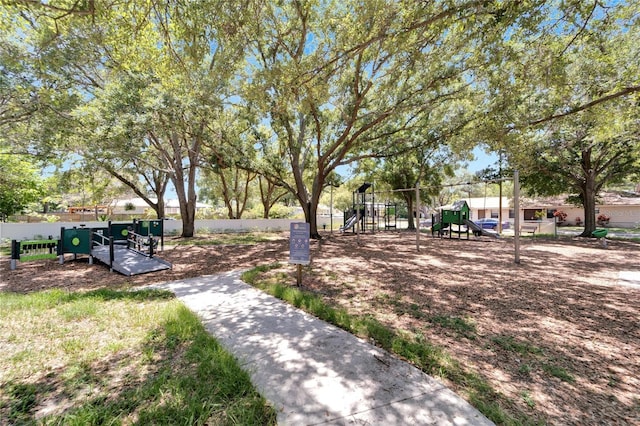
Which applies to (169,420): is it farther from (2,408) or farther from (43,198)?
(43,198)

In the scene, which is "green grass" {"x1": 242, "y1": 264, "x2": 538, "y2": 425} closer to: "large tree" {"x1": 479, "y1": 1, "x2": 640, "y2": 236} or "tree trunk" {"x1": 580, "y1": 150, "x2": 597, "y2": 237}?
"large tree" {"x1": 479, "y1": 1, "x2": 640, "y2": 236}

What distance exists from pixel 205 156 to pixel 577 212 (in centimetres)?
3766

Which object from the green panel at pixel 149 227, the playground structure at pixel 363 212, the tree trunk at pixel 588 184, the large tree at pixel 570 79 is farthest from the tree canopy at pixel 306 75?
the green panel at pixel 149 227

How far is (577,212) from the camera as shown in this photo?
3238 centimetres

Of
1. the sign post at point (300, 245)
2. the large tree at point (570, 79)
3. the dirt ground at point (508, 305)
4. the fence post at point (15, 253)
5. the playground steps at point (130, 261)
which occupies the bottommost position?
the dirt ground at point (508, 305)

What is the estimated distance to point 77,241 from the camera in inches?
314

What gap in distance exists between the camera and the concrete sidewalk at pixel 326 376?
214cm

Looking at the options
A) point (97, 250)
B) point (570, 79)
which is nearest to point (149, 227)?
point (97, 250)

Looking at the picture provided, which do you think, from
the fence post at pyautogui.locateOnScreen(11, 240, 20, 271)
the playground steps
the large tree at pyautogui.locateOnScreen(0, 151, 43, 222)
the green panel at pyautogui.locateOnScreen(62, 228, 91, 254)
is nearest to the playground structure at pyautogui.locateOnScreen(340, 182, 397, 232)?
the playground steps

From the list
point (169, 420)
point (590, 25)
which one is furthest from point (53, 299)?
point (590, 25)

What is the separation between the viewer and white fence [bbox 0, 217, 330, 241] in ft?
45.1

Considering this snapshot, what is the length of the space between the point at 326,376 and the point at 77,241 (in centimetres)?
843

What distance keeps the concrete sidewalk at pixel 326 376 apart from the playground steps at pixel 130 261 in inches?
147

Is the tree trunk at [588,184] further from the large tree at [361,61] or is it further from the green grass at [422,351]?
the green grass at [422,351]
